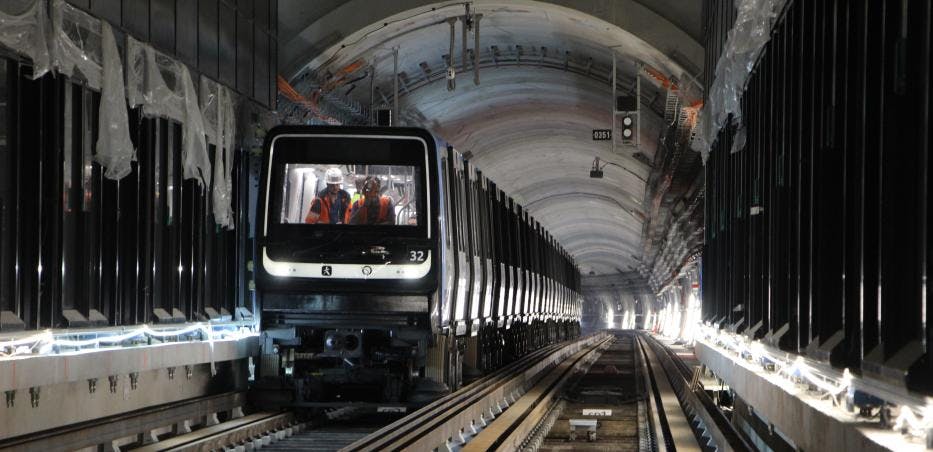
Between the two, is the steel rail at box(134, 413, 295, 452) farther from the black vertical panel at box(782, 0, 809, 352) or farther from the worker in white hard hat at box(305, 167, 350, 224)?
the black vertical panel at box(782, 0, 809, 352)

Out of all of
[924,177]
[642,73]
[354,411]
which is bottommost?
[354,411]

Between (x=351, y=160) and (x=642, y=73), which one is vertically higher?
(x=642, y=73)

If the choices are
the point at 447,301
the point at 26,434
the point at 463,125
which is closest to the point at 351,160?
the point at 447,301

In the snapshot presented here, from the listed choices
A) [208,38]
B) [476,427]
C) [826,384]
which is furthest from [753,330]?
[208,38]

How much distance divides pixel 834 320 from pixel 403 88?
21001 millimetres

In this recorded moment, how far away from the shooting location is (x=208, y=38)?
1758 cm

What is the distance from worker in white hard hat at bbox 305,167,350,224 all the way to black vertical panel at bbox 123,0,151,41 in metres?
2.55

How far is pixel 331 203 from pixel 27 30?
A: 4168mm

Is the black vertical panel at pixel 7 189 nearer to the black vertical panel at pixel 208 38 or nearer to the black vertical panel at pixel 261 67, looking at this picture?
the black vertical panel at pixel 208 38

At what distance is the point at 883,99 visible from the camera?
6.56m

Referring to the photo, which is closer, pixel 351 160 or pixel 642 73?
pixel 351 160

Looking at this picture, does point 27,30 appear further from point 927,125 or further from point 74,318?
point 927,125

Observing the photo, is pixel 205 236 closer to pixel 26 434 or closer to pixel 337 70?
pixel 26 434

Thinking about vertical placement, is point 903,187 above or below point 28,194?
below
